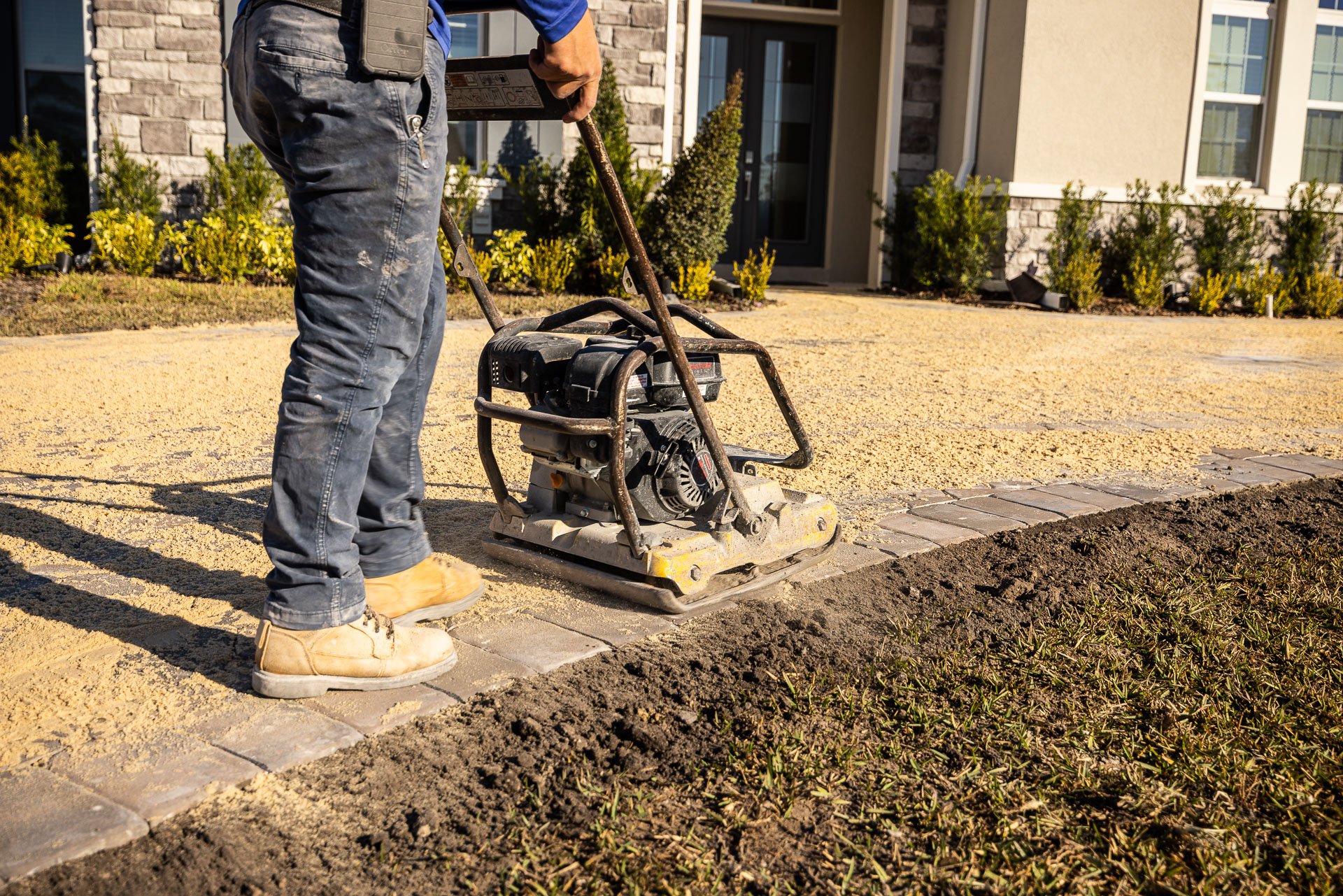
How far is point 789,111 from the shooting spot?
1319 centimetres

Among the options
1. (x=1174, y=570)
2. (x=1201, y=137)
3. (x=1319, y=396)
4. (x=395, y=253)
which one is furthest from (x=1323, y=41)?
(x=395, y=253)

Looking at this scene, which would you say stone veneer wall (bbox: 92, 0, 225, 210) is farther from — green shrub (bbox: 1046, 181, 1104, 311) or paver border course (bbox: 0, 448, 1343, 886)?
paver border course (bbox: 0, 448, 1343, 886)

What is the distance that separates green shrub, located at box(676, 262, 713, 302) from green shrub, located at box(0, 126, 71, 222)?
18.7ft

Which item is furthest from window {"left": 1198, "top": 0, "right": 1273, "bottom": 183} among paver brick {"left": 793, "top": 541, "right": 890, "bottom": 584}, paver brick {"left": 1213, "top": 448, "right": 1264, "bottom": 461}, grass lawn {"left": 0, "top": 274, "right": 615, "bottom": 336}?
paver brick {"left": 793, "top": 541, "right": 890, "bottom": 584}

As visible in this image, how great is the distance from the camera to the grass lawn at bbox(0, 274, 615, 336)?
7594 millimetres

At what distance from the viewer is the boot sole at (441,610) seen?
279 centimetres

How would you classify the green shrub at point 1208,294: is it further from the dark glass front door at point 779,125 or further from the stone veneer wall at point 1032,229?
the dark glass front door at point 779,125

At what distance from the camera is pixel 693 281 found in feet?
33.0

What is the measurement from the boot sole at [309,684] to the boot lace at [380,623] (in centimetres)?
9

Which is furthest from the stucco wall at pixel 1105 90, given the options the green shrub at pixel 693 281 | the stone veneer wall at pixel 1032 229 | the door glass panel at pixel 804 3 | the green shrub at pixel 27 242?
the green shrub at pixel 27 242

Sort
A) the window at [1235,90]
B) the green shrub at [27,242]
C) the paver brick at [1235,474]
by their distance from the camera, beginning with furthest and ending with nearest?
the window at [1235,90]
the green shrub at [27,242]
the paver brick at [1235,474]

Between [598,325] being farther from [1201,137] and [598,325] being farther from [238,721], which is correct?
[1201,137]

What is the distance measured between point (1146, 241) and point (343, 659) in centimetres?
1087

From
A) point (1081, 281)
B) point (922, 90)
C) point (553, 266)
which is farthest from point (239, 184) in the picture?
point (1081, 281)
